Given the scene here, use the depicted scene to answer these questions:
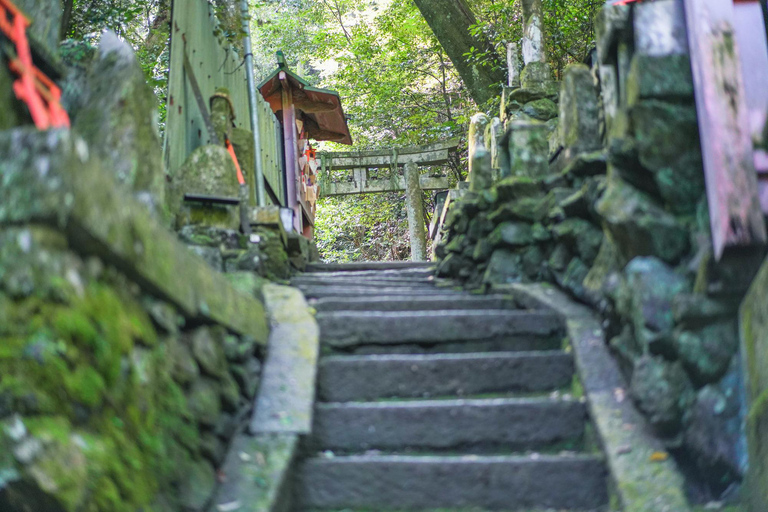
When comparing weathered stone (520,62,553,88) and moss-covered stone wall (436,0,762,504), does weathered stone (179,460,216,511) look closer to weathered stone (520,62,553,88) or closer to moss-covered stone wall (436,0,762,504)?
moss-covered stone wall (436,0,762,504)

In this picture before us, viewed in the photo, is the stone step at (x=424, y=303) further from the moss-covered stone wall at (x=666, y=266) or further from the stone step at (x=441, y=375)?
the stone step at (x=441, y=375)

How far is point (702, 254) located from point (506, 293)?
221cm

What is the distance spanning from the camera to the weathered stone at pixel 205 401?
7.71ft

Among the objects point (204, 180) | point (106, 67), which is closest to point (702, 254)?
point (106, 67)

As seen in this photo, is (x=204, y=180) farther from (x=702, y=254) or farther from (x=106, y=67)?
(x=702, y=254)

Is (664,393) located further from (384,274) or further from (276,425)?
(384,274)

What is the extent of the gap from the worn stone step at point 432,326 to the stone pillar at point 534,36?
5.90 meters

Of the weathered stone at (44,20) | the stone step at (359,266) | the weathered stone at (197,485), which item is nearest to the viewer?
the weathered stone at (197,485)

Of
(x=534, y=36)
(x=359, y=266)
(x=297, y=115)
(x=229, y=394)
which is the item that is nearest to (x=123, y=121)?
(x=229, y=394)

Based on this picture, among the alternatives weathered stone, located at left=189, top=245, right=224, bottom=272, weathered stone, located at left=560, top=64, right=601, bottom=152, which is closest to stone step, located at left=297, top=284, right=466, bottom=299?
weathered stone, located at left=189, top=245, right=224, bottom=272

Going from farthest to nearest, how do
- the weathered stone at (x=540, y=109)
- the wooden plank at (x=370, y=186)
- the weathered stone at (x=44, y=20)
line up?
1. the wooden plank at (x=370, y=186)
2. the weathered stone at (x=540, y=109)
3. the weathered stone at (x=44, y=20)

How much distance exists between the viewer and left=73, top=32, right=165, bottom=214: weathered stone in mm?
2682

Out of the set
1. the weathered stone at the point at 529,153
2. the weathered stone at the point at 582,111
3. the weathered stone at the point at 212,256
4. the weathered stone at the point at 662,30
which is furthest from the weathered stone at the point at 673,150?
the weathered stone at the point at 212,256

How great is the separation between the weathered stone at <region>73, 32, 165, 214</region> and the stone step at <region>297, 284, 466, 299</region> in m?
2.26
